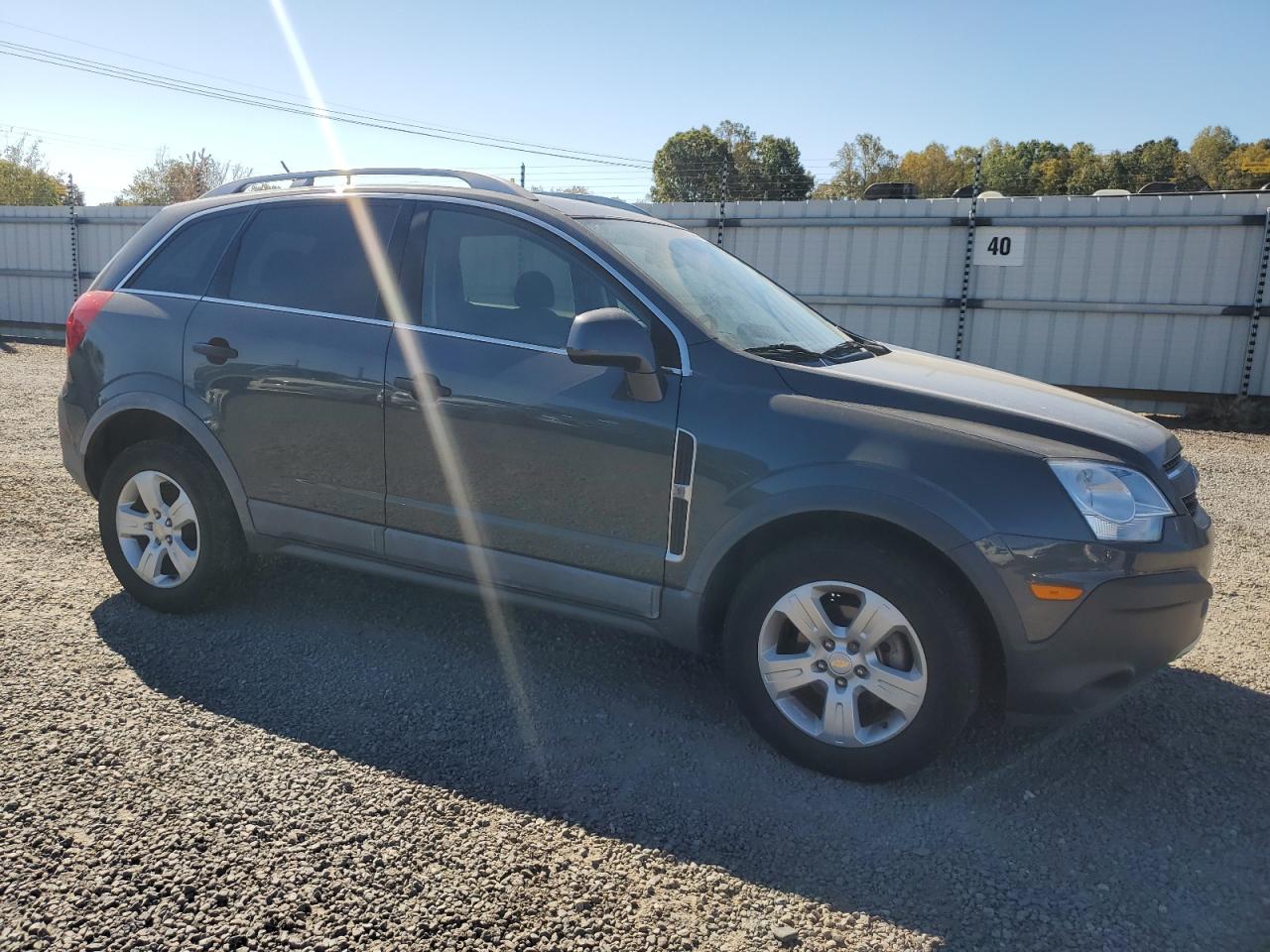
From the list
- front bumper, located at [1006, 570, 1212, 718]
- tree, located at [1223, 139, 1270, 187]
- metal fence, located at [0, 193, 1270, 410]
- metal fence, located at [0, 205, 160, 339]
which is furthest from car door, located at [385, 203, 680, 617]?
tree, located at [1223, 139, 1270, 187]

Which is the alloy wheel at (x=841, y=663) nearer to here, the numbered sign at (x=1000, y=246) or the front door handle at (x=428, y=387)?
the front door handle at (x=428, y=387)

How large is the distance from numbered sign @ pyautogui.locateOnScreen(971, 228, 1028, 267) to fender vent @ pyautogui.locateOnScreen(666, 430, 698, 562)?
33.4 ft

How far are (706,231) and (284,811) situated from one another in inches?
465

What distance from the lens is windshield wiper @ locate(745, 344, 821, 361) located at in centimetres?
341

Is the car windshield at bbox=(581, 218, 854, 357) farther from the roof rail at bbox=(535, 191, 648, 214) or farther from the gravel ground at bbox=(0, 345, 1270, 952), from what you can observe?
the gravel ground at bbox=(0, 345, 1270, 952)

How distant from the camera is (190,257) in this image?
431 centimetres

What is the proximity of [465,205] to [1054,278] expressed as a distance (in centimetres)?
1004

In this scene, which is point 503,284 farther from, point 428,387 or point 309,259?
point 309,259

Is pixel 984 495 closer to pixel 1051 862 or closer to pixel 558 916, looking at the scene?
pixel 1051 862

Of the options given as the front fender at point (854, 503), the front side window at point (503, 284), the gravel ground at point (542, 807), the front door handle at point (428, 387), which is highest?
the front side window at point (503, 284)

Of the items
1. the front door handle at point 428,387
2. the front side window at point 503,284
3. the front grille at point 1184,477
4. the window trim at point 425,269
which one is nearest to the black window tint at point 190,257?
the window trim at point 425,269

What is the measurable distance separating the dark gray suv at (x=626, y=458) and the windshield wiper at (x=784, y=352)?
16mm

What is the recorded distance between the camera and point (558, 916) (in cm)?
244

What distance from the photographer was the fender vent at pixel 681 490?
3201 mm
